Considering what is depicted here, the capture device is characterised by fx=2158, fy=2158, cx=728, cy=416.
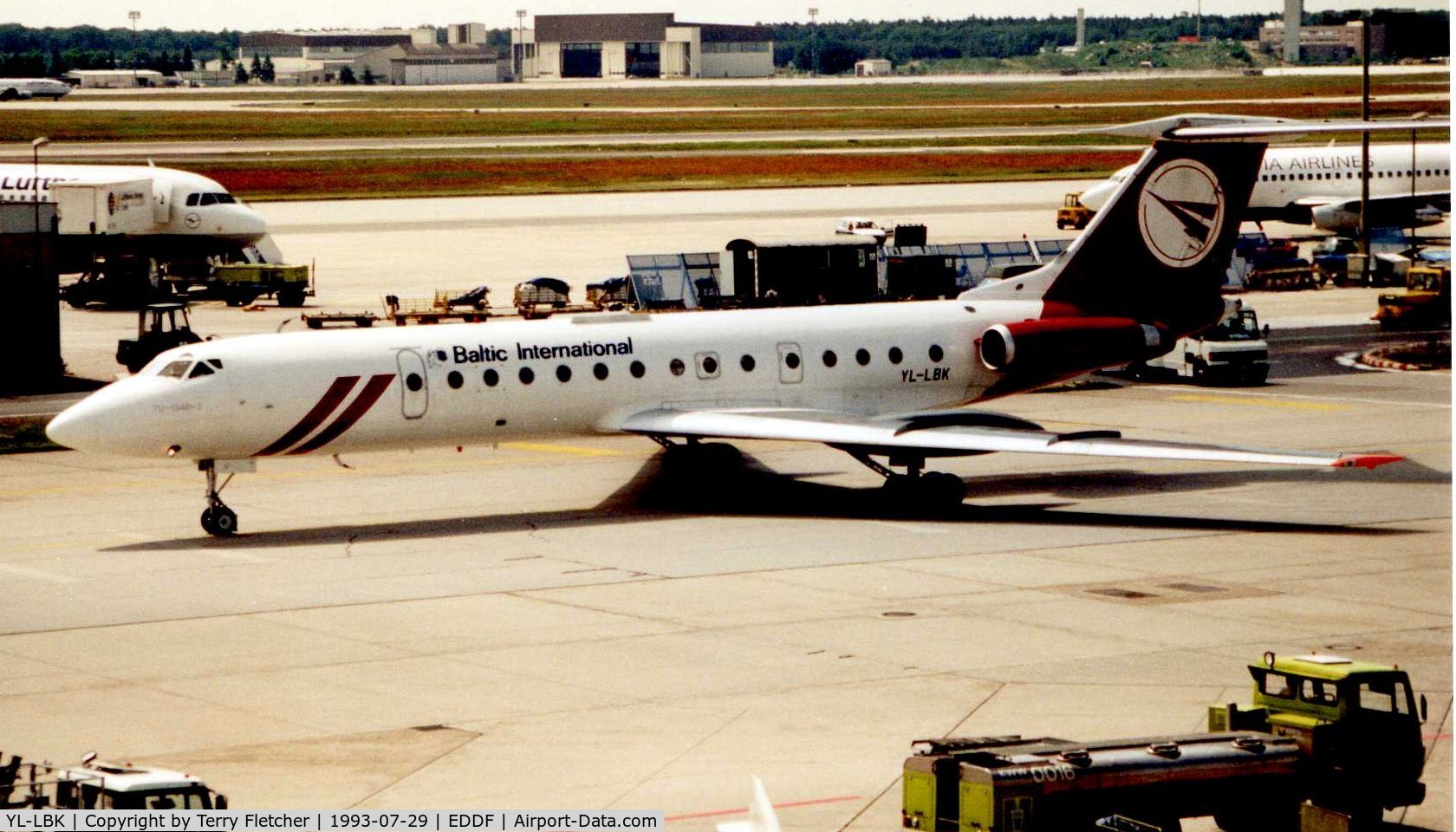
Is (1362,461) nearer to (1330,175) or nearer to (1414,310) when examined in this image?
(1414,310)

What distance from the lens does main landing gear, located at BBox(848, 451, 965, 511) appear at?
37531mm

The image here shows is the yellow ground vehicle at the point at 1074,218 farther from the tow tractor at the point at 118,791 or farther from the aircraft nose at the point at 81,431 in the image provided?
the tow tractor at the point at 118,791

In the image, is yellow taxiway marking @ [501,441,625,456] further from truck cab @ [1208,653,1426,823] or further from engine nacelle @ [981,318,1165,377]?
truck cab @ [1208,653,1426,823]

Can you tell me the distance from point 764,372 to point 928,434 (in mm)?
3692

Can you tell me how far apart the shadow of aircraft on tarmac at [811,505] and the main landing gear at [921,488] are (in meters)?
0.13

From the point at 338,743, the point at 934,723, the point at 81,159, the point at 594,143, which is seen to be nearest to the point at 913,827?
the point at 934,723

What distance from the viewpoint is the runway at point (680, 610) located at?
2216cm

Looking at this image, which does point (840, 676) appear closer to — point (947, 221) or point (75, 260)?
point (75, 260)

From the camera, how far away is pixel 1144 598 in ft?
98.3

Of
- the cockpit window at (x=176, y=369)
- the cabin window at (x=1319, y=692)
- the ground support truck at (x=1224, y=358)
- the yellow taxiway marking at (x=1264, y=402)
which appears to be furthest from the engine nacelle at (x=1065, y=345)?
the cabin window at (x=1319, y=692)

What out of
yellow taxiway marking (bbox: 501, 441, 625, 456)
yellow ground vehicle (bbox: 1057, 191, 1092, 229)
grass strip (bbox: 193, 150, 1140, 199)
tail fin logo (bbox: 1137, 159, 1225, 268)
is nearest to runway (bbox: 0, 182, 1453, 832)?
yellow taxiway marking (bbox: 501, 441, 625, 456)

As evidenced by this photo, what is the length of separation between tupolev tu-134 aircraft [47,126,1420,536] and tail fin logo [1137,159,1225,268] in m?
0.04

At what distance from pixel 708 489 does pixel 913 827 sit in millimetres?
21621

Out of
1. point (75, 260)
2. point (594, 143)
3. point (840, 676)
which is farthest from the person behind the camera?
point (594, 143)
